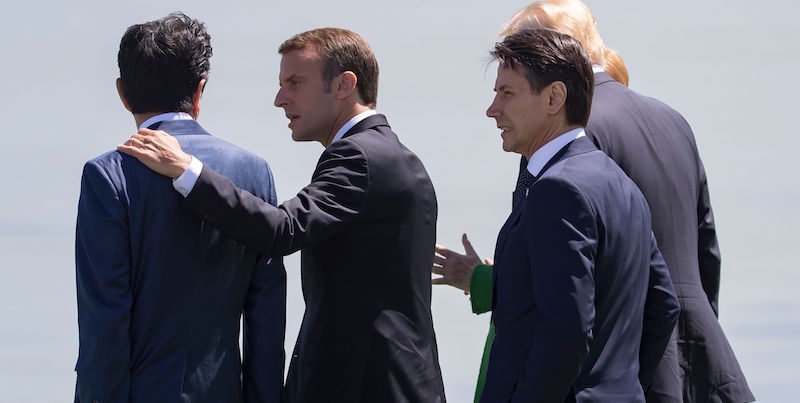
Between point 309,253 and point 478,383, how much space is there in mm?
609

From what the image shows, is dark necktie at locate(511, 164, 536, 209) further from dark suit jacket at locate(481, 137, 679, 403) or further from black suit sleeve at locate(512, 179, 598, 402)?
black suit sleeve at locate(512, 179, 598, 402)

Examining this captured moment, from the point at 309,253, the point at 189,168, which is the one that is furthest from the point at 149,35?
the point at 309,253

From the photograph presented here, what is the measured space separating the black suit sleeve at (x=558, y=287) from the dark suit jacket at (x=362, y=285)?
2.78 ft

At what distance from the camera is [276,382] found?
397 cm

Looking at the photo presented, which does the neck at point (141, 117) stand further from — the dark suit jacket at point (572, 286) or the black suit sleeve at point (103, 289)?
the dark suit jacket at point (572, 286)

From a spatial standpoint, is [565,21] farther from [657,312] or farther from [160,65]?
[160,65]

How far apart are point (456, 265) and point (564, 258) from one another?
114 cm

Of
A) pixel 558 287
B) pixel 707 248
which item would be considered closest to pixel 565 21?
pixel 707 248

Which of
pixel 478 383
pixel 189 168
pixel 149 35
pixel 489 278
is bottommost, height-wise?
pixel 478 383

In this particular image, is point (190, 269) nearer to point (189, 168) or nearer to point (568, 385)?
point (189, 168)

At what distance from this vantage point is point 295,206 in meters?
3.86

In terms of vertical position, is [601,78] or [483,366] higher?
[601,78]

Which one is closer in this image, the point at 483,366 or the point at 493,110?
the point at 493,110

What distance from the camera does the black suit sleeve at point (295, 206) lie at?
3.70 meters
